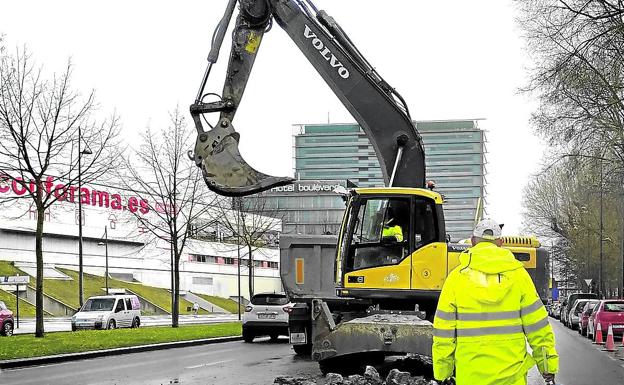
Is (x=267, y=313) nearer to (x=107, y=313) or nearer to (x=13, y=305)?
(x=107, y=313)

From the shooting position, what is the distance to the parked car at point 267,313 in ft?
85.4

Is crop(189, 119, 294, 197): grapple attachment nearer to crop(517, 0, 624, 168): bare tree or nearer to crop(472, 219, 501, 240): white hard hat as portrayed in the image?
crop(472, 219, 501, 240): white hard hat

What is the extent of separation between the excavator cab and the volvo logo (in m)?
2.60

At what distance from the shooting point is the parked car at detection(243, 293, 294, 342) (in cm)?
2602

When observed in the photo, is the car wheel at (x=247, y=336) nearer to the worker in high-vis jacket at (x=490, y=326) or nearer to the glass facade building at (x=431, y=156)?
the worker in high-vis jacket at (x=490, y=326)

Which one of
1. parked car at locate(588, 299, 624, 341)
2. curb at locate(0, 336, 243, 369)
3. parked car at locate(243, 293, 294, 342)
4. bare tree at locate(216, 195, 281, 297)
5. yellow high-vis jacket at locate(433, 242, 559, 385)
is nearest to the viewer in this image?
yellow high-vis jacket at locate(433, 242, 559, 385)

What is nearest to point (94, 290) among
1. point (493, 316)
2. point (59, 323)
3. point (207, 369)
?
point (59, 323)

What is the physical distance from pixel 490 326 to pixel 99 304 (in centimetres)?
3407

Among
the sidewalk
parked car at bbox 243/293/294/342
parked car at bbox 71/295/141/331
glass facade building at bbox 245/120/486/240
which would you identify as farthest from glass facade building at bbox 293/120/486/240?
parked car at bbox 243/293/294/342

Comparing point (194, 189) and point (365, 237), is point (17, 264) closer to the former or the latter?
point (194, 189)

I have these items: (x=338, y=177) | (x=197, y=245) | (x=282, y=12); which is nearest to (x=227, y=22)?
(x=282, y=12)

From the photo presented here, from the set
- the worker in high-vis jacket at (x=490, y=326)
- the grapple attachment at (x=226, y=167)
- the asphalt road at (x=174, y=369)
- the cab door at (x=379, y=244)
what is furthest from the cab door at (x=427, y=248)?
the worker in high-vis jacket at (x=490, y=326)

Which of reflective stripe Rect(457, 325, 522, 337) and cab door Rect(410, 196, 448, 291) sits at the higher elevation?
cab door Rect(410, 196, 448, 291)

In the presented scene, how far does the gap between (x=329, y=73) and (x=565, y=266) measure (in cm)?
7216
